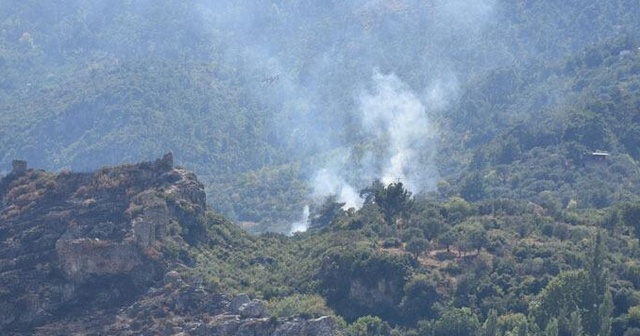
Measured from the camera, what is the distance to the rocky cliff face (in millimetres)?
76812

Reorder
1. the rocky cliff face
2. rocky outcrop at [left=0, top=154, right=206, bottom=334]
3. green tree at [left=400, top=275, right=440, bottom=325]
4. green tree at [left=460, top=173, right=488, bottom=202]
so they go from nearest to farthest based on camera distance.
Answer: the rocky cliff face → rocky outcrop at [left=0, top=154, right=206, bottom=334] → green tree at [left=400, top=275, right=440, bottom=325] → green tree at [left=460, top=173, right=488, bottom=202]

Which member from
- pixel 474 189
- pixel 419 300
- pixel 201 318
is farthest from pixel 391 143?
pixel 201 318

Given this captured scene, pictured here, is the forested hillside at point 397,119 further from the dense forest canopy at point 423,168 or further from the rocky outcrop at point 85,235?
the rocky outcrop at point 85,235

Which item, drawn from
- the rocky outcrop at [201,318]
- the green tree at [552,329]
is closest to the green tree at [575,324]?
the green tree at [552,329]

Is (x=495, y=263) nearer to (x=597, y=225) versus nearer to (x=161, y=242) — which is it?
(x=597, y=225)

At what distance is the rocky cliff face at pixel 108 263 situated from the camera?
7681 centimetres

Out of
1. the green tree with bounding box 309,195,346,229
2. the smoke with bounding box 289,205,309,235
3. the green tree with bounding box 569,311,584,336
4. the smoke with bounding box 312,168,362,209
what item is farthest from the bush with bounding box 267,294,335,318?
the smoke with bounding box 312,168,362,209

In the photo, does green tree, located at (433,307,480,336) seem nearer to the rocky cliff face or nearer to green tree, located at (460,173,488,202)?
the rocky cliff face

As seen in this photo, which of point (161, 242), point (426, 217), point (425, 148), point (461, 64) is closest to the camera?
point (161, 242)

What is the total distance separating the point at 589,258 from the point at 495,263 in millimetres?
6021

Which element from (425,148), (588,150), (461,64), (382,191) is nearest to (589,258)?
(382,191)

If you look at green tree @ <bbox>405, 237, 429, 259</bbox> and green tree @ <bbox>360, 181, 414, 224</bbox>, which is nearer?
green tree @ <bbox>405, 237, 429, 259</bbox>

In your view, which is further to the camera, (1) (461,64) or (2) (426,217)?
(1) (461,64)

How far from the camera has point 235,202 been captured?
16600 cm
